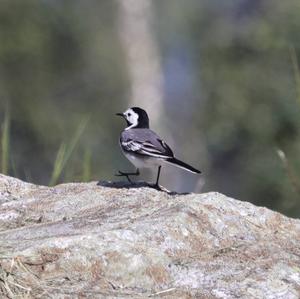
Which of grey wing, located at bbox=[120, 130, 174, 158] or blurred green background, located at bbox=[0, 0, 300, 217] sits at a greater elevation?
grey wing, located at bbox=[120, 130, 174, 158]

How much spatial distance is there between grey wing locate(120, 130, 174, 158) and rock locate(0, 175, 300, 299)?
130cm

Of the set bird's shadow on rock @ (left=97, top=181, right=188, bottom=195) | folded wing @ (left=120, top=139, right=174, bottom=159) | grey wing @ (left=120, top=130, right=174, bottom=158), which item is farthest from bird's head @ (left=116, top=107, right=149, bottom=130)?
bird's shadow on rock @ (left=97, top=181, right=188, bottom=195)

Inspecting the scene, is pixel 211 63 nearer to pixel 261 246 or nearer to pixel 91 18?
pixel 91 18

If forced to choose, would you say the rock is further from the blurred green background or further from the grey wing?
the blurred green background

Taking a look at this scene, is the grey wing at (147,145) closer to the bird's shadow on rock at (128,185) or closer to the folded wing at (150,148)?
the folded wing at (150,148)

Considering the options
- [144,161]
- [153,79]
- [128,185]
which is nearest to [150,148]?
[144,161]

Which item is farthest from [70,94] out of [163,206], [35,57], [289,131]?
[163,206]

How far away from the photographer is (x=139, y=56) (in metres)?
30.0

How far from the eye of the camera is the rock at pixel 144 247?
17.5ft

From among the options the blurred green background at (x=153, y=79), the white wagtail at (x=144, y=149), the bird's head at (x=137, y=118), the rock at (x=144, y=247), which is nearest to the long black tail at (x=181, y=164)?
the white wagtail at (x=144, y=149)

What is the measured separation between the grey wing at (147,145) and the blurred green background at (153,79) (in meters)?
10.6

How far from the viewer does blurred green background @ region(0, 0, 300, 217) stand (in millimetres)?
23047

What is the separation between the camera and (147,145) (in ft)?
27.3

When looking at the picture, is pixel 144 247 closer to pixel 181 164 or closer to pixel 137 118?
pixel 181 164
